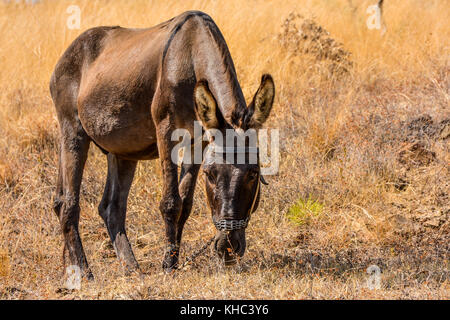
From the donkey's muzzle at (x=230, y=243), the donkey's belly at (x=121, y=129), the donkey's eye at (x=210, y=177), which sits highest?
the donkey's belly at (x=121, y=129)

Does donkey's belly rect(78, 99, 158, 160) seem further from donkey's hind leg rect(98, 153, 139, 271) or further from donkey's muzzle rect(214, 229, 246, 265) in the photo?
donkey's muzzle rect(214, 229, 246, 265)

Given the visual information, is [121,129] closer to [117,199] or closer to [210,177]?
[117,199]

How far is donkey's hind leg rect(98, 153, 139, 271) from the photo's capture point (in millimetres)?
6108

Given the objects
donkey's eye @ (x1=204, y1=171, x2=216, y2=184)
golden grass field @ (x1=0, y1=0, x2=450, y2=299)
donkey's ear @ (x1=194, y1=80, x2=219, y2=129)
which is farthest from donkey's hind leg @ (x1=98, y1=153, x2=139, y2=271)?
donkey's ear @ (x1=194, y1=80, x2=219, y2=129)

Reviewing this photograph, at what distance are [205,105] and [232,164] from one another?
19.5 inches

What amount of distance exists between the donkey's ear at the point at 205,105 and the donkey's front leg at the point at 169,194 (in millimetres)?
554

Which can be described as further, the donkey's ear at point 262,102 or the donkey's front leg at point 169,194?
the donkey's front leg at point 169,194

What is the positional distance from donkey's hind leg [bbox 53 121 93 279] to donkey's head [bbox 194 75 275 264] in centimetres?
194

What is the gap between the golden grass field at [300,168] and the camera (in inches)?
198

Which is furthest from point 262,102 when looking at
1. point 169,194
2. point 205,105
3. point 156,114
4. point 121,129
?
point 121,129

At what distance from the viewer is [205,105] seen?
4391 mm

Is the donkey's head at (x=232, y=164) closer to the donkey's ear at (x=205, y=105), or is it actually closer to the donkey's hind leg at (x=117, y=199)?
the donkey's ear at (x=205, y=105)

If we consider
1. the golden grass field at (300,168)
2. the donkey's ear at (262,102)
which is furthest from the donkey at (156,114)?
the golden grass field at (300,168)
